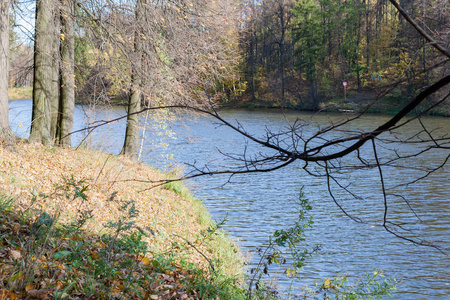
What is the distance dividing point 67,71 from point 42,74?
781mm

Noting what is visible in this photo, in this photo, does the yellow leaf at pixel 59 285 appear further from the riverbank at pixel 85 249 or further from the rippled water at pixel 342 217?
the rippled water at pixel 342 217

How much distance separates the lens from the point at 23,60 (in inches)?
429

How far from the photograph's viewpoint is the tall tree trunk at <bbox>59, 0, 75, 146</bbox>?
910 centimetres

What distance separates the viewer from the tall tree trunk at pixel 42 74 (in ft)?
28.2

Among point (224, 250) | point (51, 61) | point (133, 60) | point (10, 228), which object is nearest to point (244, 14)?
point (133, 60)

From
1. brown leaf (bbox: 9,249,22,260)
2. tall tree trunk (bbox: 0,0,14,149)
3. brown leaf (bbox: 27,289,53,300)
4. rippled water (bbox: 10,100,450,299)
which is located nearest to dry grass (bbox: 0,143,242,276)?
tall tree trunk (bbox: 0,0,14,149)

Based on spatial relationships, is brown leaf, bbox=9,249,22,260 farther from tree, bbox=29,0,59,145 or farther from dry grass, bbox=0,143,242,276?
tree, bbox=29,0,59,145

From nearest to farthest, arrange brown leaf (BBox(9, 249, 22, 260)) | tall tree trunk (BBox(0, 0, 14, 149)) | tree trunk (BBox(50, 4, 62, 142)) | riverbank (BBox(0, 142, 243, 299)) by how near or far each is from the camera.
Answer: riverbank (BBox(0, 142, 243, 299))
brown leaf (BBox(9, 249, 22, 260))
tall tree trunk (BBox(0, 0, 14, 149))
tree trunk (BBox(50, 4, 62, 142))

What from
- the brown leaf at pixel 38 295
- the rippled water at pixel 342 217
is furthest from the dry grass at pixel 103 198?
the brown leaf at pixel 38 295

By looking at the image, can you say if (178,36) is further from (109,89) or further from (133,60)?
(109,89)

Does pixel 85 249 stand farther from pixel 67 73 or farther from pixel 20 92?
pixel 20 92

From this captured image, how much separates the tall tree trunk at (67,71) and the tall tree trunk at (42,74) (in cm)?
33

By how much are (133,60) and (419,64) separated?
24.8 ft

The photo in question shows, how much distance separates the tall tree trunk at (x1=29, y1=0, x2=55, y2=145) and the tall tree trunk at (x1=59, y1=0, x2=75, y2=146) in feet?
1.09
